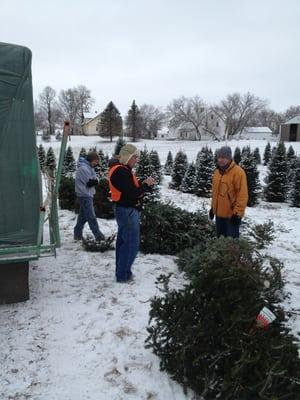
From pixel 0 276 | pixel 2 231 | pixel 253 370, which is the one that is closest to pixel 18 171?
pixel 2 231

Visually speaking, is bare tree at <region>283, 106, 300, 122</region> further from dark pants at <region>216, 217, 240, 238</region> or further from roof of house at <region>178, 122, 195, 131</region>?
dark pants at <region>216, 217, 240, 238</region>

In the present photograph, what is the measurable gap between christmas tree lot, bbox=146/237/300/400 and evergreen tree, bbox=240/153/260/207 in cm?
1233

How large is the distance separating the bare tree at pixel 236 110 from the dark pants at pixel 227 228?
7374 centimetres

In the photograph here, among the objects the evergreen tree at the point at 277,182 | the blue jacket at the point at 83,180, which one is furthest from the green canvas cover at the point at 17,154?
the evergreen tree at the point at 277,182

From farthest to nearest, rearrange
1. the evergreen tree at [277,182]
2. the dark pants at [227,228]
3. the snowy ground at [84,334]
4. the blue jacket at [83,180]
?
the evergreen tree at [277,182] < the blue jacket at [83,180] < the dark pants at [227,228] < the snowy ground at [84,334]

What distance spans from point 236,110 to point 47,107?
135 feet

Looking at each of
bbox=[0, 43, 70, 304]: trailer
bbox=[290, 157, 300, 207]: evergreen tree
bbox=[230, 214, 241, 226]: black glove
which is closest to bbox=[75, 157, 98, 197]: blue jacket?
bbox=[0, 43, 70, 304]: trailer

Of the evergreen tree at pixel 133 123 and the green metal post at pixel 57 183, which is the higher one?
the evergreen tree at pixel 133 123

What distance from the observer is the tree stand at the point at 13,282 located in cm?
429

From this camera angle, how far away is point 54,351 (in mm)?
3496

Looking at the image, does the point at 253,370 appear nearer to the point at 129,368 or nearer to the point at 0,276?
the point at 129,368

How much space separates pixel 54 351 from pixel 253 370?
192 centimetres

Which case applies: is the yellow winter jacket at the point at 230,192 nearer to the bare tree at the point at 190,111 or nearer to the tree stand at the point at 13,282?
the tree stand at the point at 13,282

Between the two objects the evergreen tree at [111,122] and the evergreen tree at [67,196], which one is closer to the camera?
the evergreen tree at [67,196]
